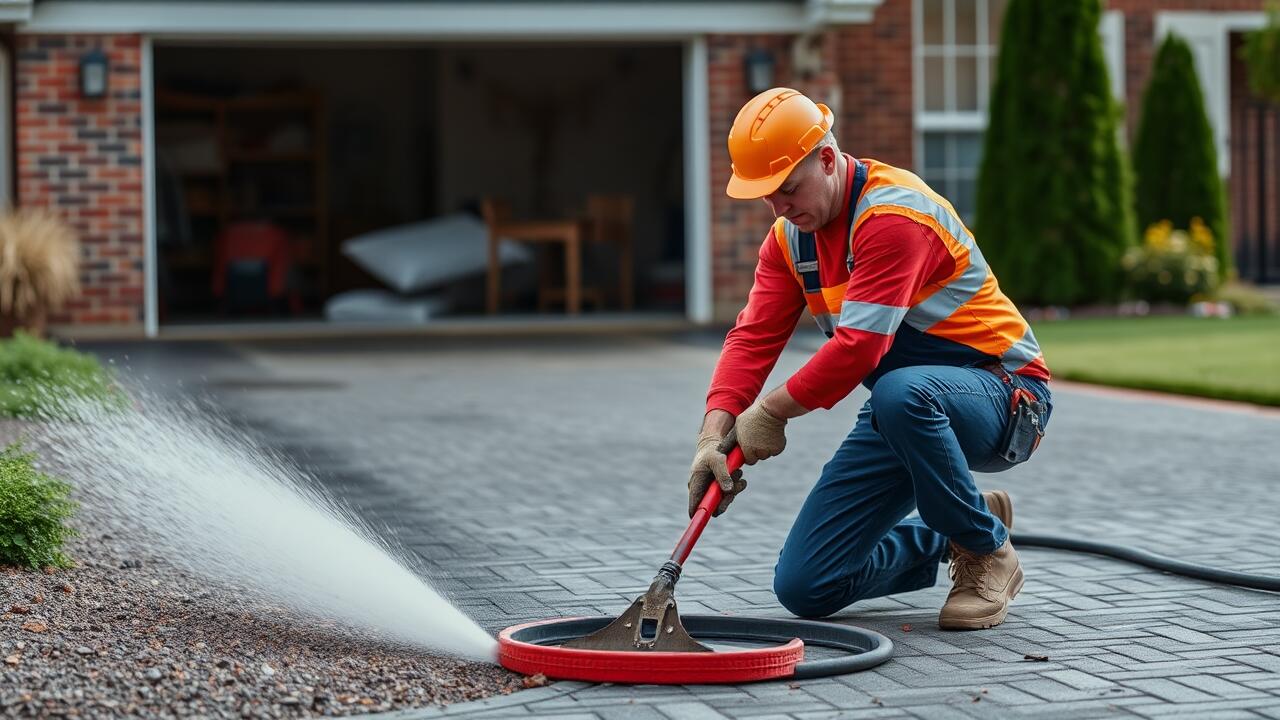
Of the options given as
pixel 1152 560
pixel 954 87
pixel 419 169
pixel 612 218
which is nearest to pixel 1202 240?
pixel 954 87

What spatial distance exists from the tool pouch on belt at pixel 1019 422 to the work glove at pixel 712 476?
0.80 m

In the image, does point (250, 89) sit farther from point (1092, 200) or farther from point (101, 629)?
point (101, 629)

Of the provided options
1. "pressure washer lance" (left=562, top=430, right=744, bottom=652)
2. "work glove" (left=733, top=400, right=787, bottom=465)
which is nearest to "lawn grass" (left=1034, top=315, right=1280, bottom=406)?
"work glove" (left=733, top=400, right=787, bottom=465)

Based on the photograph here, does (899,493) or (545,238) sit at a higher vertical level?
(545,238)

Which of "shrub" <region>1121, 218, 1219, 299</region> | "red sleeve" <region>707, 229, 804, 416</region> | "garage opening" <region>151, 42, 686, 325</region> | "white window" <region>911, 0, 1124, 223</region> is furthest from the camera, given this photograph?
"garage opening" <region>151, 42, 686, 325</region>

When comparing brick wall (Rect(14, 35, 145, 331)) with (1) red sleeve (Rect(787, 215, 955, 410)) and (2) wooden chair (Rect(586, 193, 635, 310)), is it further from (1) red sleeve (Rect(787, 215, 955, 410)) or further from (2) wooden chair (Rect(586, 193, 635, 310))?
(1) red sleeve (Rect(787, 215, 955, 410))

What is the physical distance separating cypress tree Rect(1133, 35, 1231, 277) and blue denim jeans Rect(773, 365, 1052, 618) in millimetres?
15140

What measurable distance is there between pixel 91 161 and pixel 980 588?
1276 centimetres

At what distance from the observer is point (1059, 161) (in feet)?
→ 59.4

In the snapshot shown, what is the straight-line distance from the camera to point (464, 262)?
18.9 metres

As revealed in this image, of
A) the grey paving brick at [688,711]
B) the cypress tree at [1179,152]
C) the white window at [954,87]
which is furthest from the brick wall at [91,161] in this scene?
the grey paving brick at [688,711]

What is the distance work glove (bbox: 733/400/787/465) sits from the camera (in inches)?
176

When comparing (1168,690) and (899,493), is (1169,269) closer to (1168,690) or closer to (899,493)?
(899,493)

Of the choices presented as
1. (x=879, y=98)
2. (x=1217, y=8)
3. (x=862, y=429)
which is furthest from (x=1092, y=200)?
(x=862, y=429)
